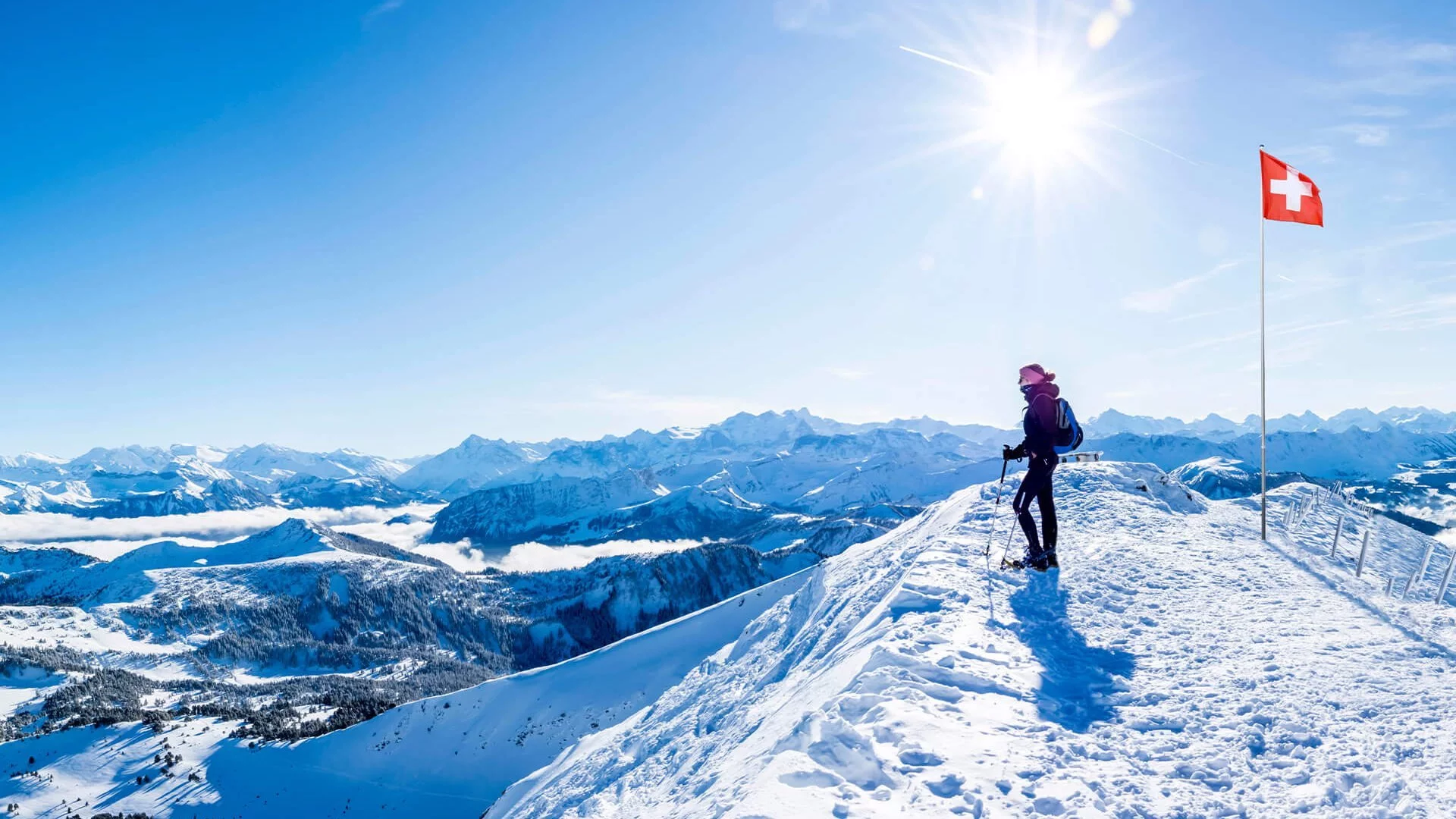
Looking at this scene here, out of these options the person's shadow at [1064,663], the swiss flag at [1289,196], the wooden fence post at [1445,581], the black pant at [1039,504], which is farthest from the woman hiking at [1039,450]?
the swiss flag at [1289,196]

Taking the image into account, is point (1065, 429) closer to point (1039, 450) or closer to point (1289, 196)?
point (1039, 450)

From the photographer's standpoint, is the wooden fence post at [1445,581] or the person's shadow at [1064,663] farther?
the wooden fence post at [1445,581]

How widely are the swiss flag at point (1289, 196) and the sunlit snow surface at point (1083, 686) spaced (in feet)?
33.2

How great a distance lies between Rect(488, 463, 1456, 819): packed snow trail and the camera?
7.07 metres

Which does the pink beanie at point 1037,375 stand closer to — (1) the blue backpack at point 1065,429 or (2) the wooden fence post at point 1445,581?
(1) the blue backpack at point 1065,429

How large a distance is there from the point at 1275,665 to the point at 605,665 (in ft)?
175

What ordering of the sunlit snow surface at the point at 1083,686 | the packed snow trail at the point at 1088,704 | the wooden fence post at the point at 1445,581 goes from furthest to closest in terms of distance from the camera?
the wooden fence post at the point at 1445,581, the sunlit snow surface at the point at 1083,686, the packed snow trail at the point at 1088,704

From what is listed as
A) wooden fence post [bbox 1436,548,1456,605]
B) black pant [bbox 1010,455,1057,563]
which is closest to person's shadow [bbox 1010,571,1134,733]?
black pant [bbox 1010,455,1057,563]

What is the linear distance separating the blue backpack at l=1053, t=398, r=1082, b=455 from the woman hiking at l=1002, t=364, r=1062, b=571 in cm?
9

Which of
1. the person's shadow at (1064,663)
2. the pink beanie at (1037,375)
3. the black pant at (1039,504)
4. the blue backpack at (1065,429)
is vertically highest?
the pink beanie at (1037,375)

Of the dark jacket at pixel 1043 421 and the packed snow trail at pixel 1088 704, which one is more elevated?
the dark jacket at pixel 1043 421

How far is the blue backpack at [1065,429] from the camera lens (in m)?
14.8

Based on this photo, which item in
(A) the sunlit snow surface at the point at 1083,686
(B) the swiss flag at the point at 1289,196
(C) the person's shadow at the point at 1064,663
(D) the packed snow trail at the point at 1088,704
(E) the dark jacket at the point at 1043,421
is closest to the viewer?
(D) the packed snow trail at the point at 1088,704

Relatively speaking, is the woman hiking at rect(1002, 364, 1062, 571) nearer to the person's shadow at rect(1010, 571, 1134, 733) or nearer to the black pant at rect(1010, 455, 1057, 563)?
the black pant at rect(1010, 455, 1057, 563)
